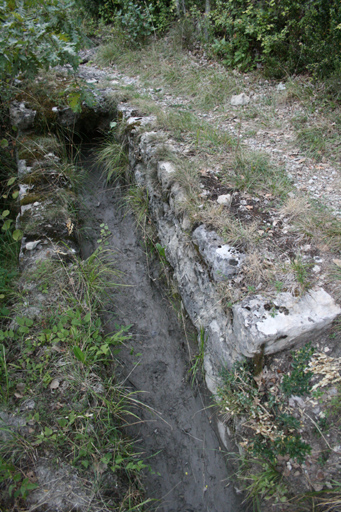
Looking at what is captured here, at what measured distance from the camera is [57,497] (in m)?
1.98

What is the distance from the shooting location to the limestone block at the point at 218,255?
8.15 ft

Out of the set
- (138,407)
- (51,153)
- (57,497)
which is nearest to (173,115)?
(51,153)

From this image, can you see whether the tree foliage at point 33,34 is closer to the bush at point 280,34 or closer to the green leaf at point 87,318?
the bush at point 280,34

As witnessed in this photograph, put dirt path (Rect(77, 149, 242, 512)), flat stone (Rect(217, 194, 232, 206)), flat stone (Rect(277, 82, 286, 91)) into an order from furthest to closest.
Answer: flat stone (Rect(277, 82, 286, 91)) → flat stone (Rect(217, 194, 232, 206)) → dirt path (Rect(77, 149, 242, 512))

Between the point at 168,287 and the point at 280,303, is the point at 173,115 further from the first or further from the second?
the point at 280,303

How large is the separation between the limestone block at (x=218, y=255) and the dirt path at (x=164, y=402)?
3.12 feet

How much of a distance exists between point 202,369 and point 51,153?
10.8 feet

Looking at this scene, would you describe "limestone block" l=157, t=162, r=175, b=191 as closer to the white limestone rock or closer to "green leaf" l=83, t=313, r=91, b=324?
"green leaf" l=83, t=313, r=91, b=324

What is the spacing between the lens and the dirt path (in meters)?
2.38

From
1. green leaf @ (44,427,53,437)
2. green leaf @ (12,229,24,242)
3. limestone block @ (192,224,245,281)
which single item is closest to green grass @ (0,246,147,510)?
green leaf @ (44,427,53,437)

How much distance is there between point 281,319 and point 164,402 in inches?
53.4

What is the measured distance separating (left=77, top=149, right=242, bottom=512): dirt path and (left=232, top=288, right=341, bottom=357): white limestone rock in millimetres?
952

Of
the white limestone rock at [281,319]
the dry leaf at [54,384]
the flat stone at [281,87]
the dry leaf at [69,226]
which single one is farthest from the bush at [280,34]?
the dry leaf at [54,384]

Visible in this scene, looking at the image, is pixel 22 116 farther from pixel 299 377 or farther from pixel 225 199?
pixel 299 377
